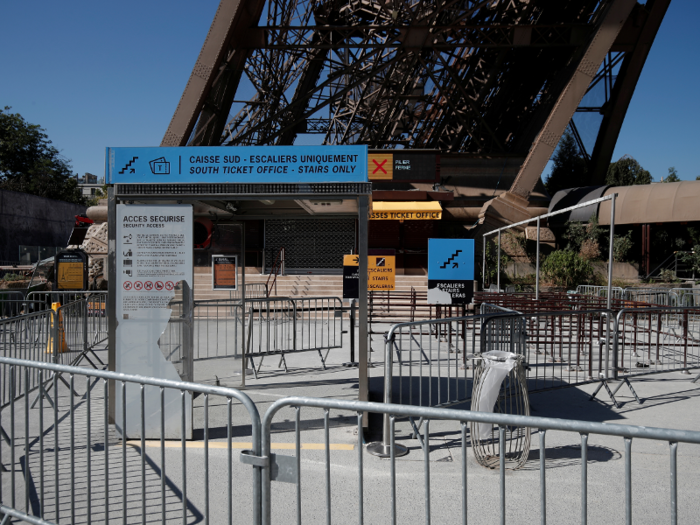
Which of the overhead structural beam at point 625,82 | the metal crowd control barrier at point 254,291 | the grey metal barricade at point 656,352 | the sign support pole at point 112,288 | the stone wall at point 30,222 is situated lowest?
the grey metal barricade at point 656,352

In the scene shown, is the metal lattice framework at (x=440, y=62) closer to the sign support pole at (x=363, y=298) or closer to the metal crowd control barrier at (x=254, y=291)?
the metal crowd control barrier at (x=254, y=291)

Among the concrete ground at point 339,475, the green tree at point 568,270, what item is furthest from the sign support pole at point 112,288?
the green tree at point 568,270

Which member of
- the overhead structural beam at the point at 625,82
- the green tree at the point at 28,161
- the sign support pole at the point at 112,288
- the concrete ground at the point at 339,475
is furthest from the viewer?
the green tree at the point at 28,161

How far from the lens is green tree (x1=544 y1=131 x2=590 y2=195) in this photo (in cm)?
3397

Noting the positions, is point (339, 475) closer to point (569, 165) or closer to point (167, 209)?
point (167, 209)

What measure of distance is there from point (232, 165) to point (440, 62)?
90.4 ft

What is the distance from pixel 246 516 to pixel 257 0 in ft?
81.3

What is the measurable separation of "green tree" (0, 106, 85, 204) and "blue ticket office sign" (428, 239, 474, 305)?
5587 cm

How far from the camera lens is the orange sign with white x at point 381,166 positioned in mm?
25047

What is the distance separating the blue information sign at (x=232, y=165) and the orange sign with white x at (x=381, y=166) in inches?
780

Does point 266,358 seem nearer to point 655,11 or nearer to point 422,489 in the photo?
point 422,489

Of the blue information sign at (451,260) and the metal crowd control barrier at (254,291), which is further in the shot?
the metal crowd control barrier at (254,291)

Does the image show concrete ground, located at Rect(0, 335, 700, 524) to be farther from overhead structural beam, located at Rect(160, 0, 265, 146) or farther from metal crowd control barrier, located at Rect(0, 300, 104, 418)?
overhead structural beam, located at Rect(160, 0, 265, 146)

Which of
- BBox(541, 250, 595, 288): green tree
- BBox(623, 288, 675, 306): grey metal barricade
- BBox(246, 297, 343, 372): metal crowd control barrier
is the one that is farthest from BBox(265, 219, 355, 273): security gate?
BBox(623, 288, 675, 306): grey metal barricade
